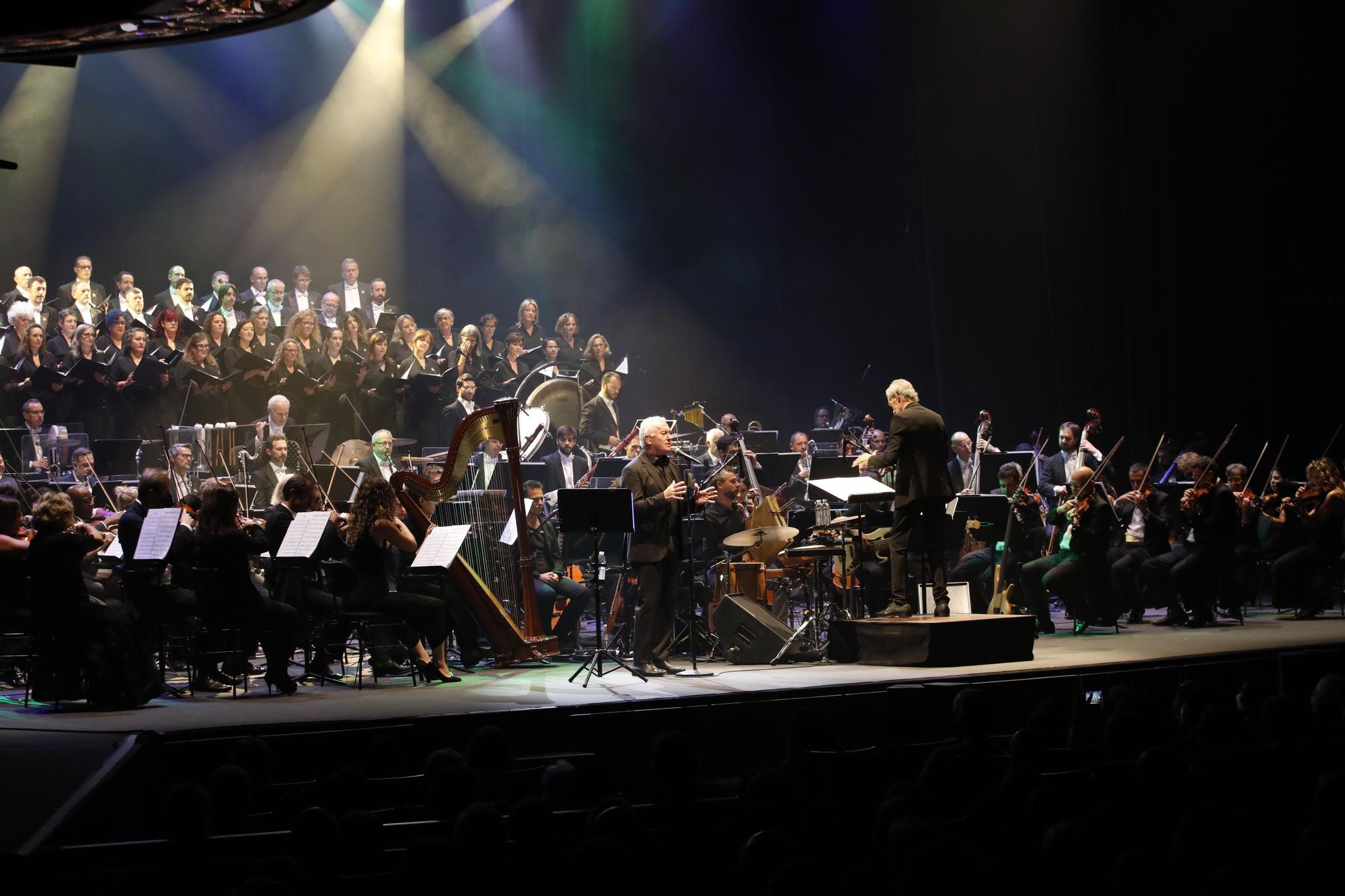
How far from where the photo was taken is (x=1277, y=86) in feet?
50.4

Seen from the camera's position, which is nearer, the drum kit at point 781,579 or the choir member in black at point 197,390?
the drum kit at point 781,579

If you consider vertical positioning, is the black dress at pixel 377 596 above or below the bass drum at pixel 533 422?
below

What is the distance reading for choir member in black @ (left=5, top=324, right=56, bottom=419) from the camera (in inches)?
525

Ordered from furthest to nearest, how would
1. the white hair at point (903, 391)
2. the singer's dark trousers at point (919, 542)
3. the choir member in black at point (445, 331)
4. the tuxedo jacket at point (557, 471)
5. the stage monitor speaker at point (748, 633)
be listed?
the choir member in black at point (445, 331), the tuxedo jacket at point (557, 471), the stage monitor speaker at point (748, 633), the white hair at point (903, 391), the singer's dark trousers at point (919, 542)

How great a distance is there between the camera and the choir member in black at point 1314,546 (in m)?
11.2

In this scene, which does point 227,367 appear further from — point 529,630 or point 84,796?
point 84,796

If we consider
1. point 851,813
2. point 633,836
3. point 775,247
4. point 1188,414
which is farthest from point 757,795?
point 775,247

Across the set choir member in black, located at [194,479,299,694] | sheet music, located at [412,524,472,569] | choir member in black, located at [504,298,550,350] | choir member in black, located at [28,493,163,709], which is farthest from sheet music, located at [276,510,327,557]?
choir member in black, located at [504,298,550,350]

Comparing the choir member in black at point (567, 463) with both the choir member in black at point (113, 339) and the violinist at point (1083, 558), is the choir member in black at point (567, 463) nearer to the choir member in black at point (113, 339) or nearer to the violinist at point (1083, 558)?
the violinist at point (1083, 558)

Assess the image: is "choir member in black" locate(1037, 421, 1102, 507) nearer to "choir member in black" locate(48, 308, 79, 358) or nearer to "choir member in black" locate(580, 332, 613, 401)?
"choir member in black" locate(580, 332, 613, 401)

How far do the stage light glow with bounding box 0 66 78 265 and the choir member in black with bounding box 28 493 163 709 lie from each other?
1055cm

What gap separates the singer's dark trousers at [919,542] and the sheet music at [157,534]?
4.69m

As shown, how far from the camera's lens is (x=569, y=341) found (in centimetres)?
1716

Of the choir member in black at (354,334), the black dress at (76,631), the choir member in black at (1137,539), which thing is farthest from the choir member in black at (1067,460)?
the black dress at (76,631)
